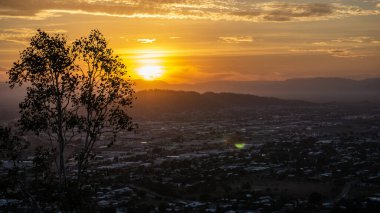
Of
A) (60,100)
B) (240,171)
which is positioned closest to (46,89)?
(60,100)

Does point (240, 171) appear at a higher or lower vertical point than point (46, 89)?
lower

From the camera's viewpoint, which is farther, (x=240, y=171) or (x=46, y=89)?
(x=240, y=171)

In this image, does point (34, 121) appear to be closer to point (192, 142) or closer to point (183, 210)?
point (183, 210)

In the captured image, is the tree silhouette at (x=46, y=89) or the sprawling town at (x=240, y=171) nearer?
the tree silhouette at (x=46, y=89)

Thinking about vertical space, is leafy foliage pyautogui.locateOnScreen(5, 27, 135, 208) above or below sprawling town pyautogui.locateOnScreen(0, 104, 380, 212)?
above

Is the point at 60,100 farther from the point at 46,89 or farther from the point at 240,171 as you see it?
the point at 240,171

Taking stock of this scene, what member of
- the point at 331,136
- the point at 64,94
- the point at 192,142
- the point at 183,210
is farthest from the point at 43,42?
the point at 331,136

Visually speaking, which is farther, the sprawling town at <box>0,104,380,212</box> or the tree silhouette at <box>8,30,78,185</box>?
the sprawling town at <box>0,104,380,212</box>

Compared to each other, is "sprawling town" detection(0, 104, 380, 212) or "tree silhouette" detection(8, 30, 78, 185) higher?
"tree silhouette" detection(8, 30, 78, 185)
